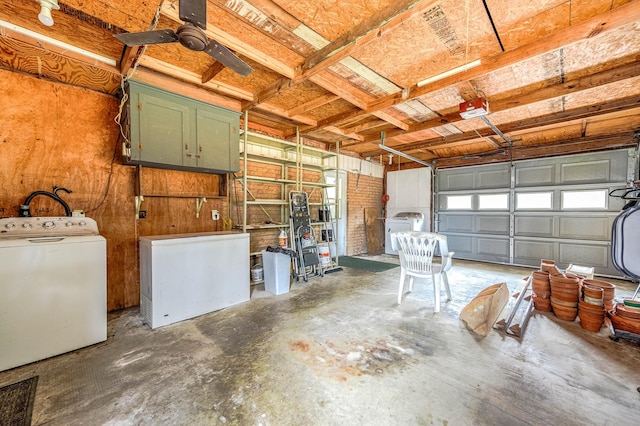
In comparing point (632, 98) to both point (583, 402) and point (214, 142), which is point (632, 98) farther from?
point (214, 142)

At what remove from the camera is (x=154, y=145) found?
9.54 ft

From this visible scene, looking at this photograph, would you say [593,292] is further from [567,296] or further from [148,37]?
[148,37]

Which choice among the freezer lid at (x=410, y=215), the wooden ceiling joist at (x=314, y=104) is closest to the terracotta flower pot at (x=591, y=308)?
the wooden ceiling joist at (x=314, y=104)

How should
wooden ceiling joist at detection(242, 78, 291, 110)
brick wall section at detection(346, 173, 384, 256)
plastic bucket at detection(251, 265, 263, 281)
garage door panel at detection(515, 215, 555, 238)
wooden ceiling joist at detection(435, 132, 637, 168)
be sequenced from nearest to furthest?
wooden ceiling joist at detection(242, 78, 291, 110), plastic bucket at detection(251, 265, 263, 281), wooden ceiling joist at detection(435, 132, 637, 168), garage door panel at detection(515, 215, 555, 238), brick wall section at detection(346, 173, 384, 256)

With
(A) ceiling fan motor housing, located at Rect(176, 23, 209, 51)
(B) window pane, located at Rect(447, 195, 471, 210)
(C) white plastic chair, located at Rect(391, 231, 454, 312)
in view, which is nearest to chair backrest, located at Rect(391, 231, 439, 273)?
(C) white plastic chair, located at Rect(391, 231, 454, 312)

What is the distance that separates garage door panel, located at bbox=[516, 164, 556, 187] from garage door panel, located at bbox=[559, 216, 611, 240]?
885mm

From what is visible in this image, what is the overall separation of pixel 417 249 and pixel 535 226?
14.2ft

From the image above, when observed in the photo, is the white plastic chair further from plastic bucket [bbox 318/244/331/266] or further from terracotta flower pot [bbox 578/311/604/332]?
plastic bucket [bbox 318/244/331/266]

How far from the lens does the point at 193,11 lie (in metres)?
1.57

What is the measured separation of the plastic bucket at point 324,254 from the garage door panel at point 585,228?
5.02 meters

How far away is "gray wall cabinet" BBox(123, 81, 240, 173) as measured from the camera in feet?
9.15

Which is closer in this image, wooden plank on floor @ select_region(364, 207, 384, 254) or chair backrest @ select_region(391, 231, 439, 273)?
chair backrest @ select_region(391, 231, 439, 273)

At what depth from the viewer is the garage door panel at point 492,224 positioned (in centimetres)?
602

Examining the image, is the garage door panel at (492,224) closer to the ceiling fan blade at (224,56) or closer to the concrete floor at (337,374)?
the concrete floor at (337,374)
